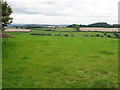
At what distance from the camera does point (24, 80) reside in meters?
7.96

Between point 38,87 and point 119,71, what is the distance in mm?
5393

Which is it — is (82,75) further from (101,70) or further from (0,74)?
(0,74)

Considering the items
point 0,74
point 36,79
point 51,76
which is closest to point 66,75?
point 51,76

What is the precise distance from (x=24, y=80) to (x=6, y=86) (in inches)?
42.8

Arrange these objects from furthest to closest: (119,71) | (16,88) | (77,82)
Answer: (119,71), (77,82), (16,88)

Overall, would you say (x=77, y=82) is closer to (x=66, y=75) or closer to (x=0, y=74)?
(x=66, y=75)

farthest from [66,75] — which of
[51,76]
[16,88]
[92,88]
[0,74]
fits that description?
[0,74]

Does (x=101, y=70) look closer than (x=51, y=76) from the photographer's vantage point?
No

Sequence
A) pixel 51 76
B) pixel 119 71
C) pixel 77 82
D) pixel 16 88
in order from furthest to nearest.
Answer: pixel 119 71
pixel 51 76
pixel 77 82
pixel 16 88

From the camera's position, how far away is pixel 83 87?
7129 mm

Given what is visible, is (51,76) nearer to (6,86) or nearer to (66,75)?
(66,75)

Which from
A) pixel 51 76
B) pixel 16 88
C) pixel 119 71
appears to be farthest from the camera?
pixel 119 71

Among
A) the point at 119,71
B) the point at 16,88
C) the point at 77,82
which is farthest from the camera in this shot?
the point at 119,71

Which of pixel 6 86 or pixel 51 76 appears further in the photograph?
pixel 51 76
